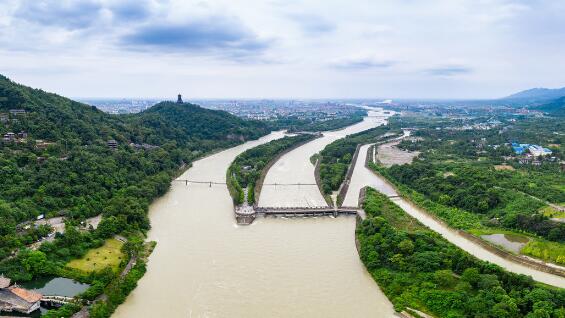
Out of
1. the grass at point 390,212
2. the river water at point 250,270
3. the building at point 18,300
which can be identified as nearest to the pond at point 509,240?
the grass at point 390,212

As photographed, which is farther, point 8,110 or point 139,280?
point 8,110

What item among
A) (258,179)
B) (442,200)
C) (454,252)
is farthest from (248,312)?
(258,179)

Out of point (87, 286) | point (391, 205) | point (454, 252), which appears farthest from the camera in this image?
point (391, 205)

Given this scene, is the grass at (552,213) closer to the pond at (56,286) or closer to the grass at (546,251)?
the grass at (546,251)

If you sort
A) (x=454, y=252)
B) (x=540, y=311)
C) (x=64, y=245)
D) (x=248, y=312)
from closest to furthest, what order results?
(x=540, y=311) → (x=248, y=312) → (x=454, y=252) → (x=64, y=245)

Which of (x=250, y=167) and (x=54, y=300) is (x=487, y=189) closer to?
(x=250, y=167)

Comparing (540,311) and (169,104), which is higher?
(169,104)

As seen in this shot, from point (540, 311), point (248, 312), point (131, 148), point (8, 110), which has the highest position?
point (8, 110)

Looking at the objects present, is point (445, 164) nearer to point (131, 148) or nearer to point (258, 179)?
point (258, 179)
